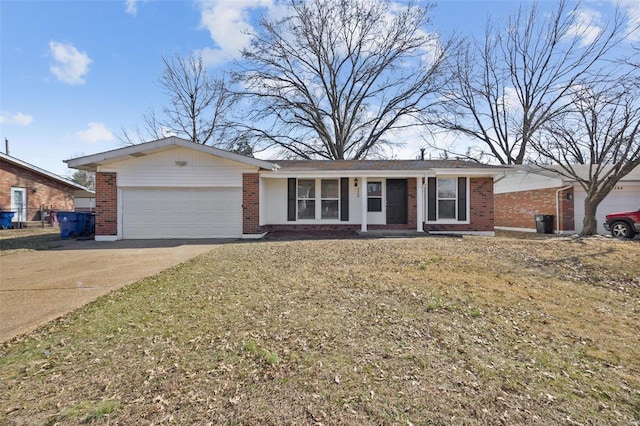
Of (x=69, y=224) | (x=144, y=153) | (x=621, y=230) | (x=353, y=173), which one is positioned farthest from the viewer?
(x=621, y=230)

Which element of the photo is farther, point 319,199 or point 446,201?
point 319,199

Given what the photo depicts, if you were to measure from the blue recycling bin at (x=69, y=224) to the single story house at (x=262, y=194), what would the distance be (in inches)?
68.8

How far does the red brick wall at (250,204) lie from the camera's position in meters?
11.6

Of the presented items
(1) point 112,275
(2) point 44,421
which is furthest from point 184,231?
(2) point 44,421

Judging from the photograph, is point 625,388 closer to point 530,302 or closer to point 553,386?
point 553,386

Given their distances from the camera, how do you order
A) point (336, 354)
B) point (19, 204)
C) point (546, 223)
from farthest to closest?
point (19, 204) → point (546, 223) → point (336, 354)

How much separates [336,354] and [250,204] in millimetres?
9299

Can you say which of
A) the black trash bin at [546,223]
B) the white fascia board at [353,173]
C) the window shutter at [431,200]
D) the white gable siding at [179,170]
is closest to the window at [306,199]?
the white fascia board at [353,173]

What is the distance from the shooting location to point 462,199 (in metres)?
12.8

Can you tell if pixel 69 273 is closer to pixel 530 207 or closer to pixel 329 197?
pixel 329 197

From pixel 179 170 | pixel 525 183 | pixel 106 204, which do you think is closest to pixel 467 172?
pixel 525 183

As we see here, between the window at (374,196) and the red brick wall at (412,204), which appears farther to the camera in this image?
the window at (374,196)

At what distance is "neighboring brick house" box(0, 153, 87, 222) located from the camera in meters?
17.8

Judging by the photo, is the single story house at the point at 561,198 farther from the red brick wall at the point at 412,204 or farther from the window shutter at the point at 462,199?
the red brick wall at the point at 412,204
